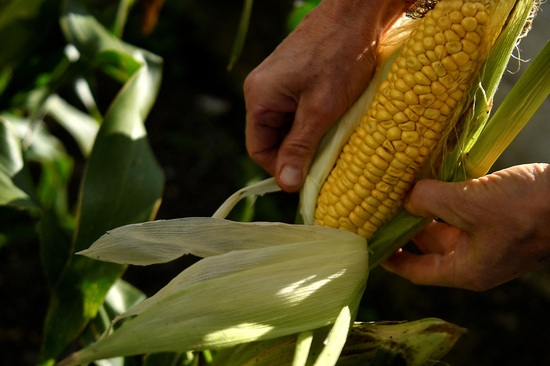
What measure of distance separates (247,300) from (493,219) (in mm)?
342

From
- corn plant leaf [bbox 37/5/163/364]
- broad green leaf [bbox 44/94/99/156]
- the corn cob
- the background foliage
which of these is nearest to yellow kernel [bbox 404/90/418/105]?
the corn cob

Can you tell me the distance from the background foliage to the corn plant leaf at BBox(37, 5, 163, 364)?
1.16 feet

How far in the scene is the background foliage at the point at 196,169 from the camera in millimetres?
1622

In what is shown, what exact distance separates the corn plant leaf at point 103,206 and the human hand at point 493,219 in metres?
0.51

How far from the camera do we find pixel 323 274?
84 cm

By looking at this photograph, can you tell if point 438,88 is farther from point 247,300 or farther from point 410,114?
point 247,300

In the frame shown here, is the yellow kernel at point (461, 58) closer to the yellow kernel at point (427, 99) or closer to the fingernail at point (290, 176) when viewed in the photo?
the yellow kernel at point (427, 99)

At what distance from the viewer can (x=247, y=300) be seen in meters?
0.78

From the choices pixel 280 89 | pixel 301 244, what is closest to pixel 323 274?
pixel 301 244

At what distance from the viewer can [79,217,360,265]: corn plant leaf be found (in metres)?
0.88

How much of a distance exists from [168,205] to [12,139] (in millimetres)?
1000

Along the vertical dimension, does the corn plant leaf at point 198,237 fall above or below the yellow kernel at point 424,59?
below

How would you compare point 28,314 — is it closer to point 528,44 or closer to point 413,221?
point 413,221

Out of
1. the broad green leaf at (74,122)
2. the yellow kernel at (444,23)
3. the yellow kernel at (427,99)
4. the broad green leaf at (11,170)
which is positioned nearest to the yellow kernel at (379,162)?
the yellow kernel at (427,99)
